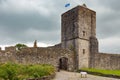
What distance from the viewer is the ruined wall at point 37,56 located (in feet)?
79.4

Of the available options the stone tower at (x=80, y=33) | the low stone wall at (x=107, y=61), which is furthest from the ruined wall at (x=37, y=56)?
the low stone wall at (x=107, y=61)

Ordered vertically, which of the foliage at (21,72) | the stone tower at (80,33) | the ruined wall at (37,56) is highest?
the stone tower at (80,33)

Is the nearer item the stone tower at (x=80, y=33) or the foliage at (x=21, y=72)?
the foliage at (x=21, y=72)

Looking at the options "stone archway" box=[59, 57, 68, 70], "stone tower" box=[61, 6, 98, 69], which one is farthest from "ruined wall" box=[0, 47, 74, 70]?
"stone tower" box=[61, 6, 98, 69]

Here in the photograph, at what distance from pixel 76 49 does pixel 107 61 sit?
5.77 m

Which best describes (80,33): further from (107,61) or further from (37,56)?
(37,56)

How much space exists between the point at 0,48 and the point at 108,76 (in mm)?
12358

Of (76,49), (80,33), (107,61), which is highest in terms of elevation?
(80,33)

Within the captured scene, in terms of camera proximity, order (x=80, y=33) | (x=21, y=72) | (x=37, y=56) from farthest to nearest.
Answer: (x=80, y=33) < (x=37, y=56) < (x=21, y=72)

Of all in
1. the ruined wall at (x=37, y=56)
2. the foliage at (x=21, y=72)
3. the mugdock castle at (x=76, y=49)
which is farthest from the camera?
the mugdock castle at (x=76, y=49)

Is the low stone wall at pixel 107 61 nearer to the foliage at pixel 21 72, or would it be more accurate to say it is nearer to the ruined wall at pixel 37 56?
the ruined wall at pixel 37 56

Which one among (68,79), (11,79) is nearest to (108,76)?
(68,79)

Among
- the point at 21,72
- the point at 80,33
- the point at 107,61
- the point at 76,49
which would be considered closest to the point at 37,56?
the point at 76,49

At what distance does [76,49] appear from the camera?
28.8 meters
